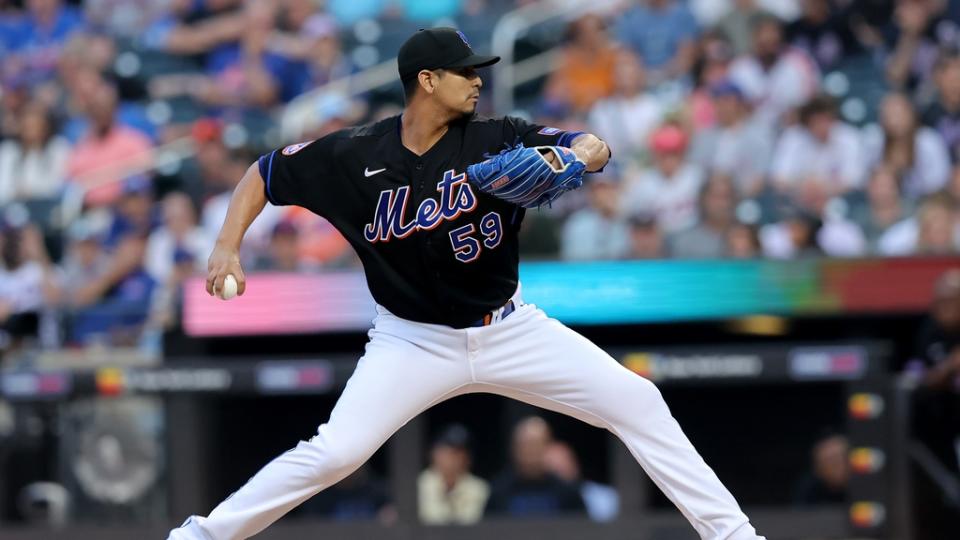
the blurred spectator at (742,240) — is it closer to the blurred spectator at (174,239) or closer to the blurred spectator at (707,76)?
the blurred spectator at (707,76)

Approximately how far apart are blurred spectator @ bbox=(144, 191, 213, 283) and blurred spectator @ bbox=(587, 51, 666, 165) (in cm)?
252

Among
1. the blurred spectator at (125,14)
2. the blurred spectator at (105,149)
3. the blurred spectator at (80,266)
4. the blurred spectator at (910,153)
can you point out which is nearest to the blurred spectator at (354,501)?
the blurred spectator at (80,266)

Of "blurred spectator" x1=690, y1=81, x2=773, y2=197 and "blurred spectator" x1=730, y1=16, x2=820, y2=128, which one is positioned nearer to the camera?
"blurred spectator" x1=690, y1=81, x2=773, y2=197

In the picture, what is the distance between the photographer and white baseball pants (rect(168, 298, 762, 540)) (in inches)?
168

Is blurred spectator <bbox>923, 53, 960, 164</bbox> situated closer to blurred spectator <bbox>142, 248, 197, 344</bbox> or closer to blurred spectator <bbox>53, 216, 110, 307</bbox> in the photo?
blurred spectator <bbox>142, 248, 197, 344</bbox>

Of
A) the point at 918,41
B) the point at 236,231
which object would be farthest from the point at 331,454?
the point at 918,41

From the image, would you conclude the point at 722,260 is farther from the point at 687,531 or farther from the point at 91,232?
the point at 91,232

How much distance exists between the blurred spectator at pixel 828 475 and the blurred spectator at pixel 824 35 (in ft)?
11.8

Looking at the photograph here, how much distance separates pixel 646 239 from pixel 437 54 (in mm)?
3110

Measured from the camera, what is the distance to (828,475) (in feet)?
22.3

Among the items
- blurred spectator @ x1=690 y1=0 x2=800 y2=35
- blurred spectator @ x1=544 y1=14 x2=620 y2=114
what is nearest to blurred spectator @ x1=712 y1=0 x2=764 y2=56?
blurred spectator @ x1=690 y1=0 x2=800 y2=35

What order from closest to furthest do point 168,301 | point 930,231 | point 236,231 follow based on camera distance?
A: point 236,231 → point 930,231 → point 168,301

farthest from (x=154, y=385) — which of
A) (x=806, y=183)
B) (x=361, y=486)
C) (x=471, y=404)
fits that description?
(x=806, y=183)

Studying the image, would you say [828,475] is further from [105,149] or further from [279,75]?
[105,149]
